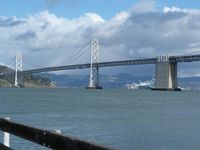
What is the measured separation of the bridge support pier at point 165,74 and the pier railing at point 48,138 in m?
133

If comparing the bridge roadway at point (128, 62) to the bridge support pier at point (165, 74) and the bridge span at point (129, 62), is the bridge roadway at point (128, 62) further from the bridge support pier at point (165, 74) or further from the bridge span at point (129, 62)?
the bridge support pier at point (165, 74)

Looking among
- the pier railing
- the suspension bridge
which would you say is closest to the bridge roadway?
the suspension bridge

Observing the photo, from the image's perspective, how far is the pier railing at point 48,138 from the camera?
5.67 metres

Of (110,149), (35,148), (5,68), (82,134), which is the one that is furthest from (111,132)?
(5,68)

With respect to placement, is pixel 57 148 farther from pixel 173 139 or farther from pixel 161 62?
pixel 161 62

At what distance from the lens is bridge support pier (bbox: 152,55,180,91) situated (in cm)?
14062

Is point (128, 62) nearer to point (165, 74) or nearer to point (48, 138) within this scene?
point (165, 74)

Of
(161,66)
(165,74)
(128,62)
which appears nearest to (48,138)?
(128,62)

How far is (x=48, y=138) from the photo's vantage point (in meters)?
6.52

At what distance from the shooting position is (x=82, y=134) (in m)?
25.2

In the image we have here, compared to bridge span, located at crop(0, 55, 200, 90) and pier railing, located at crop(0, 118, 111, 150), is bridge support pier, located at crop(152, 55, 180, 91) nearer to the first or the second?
bridge span, located at crop(0, 55, 200, 90)

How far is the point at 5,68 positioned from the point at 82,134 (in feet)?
566

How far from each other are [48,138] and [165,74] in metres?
A: 138

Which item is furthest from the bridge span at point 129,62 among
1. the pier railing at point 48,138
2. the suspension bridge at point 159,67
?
the pier railing at point 48,138
